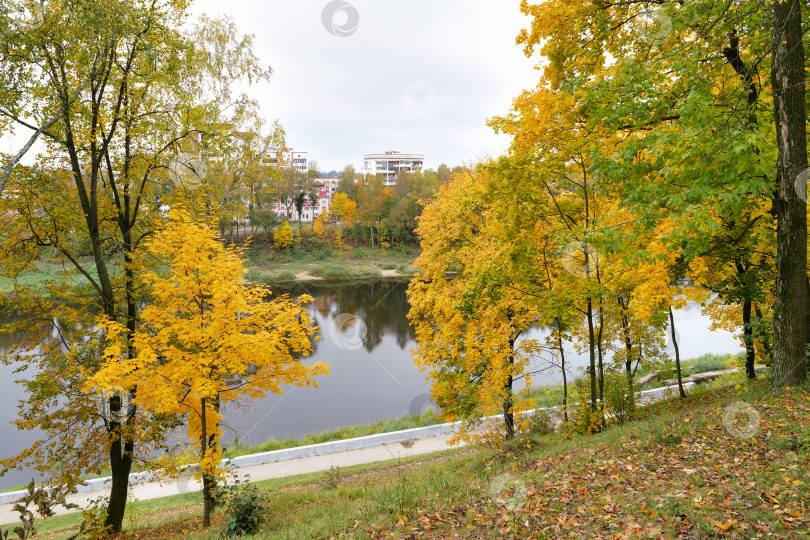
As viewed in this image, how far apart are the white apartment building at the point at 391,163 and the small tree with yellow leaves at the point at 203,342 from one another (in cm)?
10944

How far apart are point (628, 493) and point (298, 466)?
10.3 m

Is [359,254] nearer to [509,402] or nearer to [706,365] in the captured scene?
[706,365]

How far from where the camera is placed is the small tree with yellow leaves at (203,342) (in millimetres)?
6848

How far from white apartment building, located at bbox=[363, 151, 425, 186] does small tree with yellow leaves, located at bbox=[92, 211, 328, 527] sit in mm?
109436

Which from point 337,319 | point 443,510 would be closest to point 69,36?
point 443,510

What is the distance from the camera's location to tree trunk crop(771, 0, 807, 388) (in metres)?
5.59

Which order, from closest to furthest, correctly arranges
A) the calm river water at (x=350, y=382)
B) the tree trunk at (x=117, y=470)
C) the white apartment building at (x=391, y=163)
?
1. the tree trunk at (x=117, y=470)
2. the calm river water at (x=350, y=382)
3. the white apartment building at (x=391, y=163)

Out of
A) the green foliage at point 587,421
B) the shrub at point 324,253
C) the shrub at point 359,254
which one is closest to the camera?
the green foliage at point 587,421

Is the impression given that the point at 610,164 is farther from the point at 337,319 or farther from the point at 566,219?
the point at 337,319

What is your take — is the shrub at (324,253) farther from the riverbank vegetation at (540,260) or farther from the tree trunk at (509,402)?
the tree trunk at (509,402)

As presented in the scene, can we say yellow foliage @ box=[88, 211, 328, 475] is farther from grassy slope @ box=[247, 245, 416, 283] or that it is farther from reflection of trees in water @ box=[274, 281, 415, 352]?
grassy slope @ box=[247, 245, 416, 283]

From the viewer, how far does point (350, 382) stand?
2150 cm

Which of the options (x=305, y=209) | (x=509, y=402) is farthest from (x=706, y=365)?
(x=305, y=209)

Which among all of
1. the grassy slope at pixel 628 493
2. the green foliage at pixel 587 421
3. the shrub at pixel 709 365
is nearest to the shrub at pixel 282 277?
the shrub at pixel 709 365
